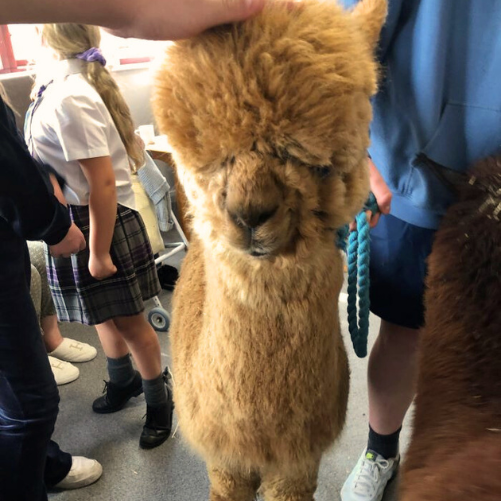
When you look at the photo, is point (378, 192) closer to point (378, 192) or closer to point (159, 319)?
point (378, 192)

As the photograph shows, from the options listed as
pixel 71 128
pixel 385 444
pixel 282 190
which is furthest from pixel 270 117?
pixel 385 444

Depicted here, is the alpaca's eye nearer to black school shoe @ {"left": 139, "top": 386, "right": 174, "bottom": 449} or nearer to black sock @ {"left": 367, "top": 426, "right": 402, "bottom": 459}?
black sock @ {"left": 367, "top": 426, "right": 402, "bottom": 459}

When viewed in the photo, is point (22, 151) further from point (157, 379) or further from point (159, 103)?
point (157, 379)

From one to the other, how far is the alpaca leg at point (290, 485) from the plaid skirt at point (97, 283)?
765 mm

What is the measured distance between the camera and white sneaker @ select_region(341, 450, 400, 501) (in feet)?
4.21

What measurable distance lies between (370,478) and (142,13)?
4.03 ft

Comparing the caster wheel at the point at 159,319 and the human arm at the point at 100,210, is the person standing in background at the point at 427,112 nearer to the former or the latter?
the human arm at the point at 100,210

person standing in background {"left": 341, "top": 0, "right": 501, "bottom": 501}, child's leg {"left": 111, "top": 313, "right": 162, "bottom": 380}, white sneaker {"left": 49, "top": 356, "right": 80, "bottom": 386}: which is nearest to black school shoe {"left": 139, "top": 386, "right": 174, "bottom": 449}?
child's leg {"left": 111, "top": 313, "right": 162, "bottom": 380}

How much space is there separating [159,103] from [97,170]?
84 centimetres

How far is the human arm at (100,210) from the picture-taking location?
4.23 feet

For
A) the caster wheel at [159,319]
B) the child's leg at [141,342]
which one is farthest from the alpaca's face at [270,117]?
the caster wheel at [159,319]

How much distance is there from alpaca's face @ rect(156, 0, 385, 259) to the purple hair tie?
0.99 meters

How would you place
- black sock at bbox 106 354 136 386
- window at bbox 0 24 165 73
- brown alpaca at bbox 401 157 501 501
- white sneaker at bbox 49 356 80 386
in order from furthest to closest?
window at bbox 0 24 165 73 → white sneaker at bbox 49 356 80 386 → black sock at bbox 106 354 136 386 → brown alpaca at bbox 401 157 501 501

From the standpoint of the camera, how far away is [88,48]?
4.57ft
